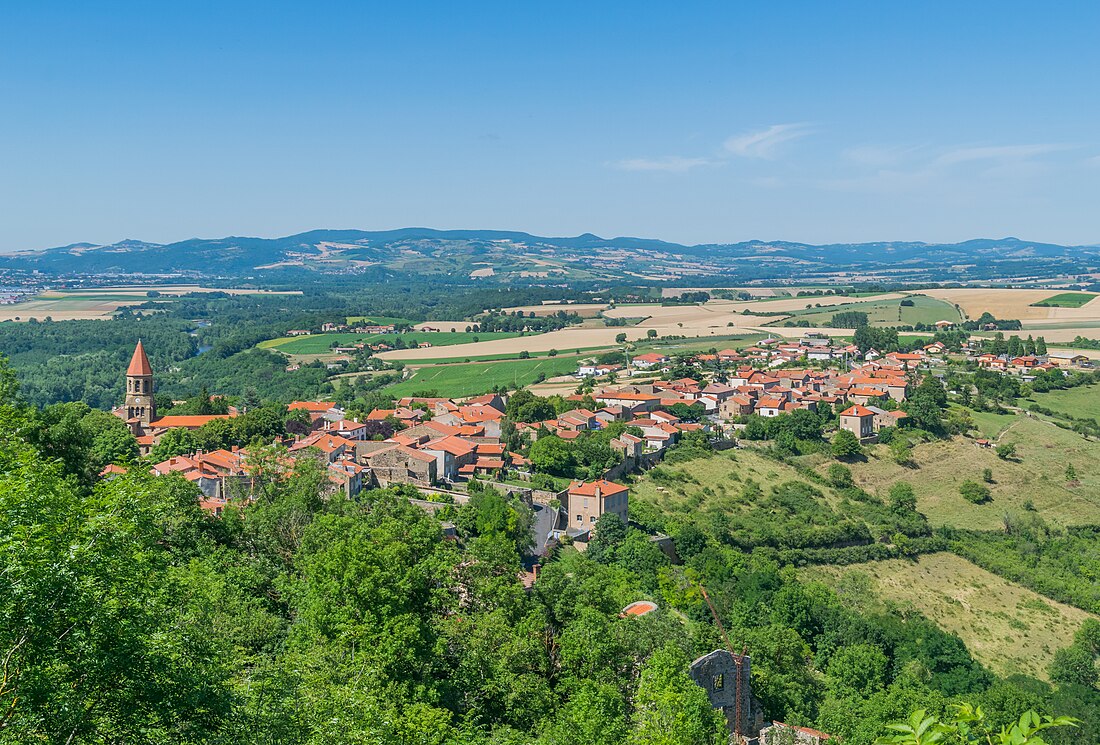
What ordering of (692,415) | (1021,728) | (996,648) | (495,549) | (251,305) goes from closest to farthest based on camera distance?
(1021,728) < (495,549) < (996,648) < (692,415) < (251,305)

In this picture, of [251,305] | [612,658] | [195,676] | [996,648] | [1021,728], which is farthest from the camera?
[251,305]

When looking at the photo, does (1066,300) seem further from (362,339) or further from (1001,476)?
(362,339)

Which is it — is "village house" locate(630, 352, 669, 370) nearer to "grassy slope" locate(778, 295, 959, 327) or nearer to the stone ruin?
"grassy slope" locate(778, 295, 959, 327)

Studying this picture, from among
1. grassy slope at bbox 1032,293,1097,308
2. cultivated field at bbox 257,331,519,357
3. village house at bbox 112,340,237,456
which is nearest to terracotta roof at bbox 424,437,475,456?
village house at bbox 112,340,237,456

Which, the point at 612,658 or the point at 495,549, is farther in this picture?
the point at 495,549

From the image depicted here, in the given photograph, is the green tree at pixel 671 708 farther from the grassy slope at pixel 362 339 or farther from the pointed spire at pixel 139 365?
the grassy slope at pixel 362 339

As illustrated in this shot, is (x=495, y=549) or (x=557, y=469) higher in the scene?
(x=495, y=549)

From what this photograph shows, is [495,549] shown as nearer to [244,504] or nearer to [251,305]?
[244,504]

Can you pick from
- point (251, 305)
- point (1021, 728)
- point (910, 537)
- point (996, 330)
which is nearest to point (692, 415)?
point (910, 537)

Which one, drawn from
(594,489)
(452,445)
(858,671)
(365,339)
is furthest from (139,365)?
(365,339)
